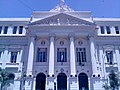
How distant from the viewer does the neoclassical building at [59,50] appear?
103ft

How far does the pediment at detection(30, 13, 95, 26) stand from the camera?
114 feet

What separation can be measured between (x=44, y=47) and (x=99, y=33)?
34.9 ft

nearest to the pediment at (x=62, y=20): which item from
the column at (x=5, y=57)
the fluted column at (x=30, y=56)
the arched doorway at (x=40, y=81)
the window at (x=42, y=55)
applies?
the fluted column at (x=30, y=56)

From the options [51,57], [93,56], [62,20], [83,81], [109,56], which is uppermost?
[62,20]

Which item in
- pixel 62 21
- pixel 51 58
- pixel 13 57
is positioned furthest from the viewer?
pixel 62 21

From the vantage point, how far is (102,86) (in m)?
29.6

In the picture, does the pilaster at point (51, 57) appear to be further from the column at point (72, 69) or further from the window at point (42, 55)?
the column at point (72, 69)

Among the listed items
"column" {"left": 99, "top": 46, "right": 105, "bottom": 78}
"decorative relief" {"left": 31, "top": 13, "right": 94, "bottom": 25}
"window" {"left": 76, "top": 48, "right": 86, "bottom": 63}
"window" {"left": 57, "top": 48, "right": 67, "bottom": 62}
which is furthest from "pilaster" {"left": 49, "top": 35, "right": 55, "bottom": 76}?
"column" {"left": 99, "top": 46, "right": 105, "bottom": 78}

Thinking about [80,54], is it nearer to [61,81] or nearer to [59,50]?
[59,50]

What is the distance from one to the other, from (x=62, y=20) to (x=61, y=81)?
10.9 m

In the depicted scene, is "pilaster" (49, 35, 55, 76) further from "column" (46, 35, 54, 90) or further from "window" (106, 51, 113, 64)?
"window" (106, 51, 113, 64)

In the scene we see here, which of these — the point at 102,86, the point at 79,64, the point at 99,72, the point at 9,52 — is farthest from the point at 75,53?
the point at 9,52

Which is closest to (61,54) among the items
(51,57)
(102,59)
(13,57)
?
(51,57)

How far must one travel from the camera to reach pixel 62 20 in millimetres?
35250
